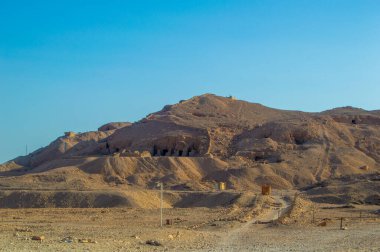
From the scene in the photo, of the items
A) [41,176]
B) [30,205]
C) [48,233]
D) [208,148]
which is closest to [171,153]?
[208,148]

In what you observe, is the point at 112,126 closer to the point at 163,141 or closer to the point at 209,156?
the point at 163,141

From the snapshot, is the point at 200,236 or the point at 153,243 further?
the point at 200,236

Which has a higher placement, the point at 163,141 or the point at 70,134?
the point at 70,134

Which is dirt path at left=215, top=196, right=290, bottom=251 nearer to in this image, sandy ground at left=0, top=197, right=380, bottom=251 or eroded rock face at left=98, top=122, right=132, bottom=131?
sandy ground at left=0, top=197, right=380, bottom=251

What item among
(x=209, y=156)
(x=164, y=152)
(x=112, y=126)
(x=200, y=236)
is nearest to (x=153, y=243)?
(x=200, y=236)

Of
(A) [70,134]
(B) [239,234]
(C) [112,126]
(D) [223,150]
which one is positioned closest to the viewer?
(B) [239,234]

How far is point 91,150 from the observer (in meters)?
88.6

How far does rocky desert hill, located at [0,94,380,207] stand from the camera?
6147cm

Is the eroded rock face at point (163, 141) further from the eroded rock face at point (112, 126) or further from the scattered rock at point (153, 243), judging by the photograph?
the scattered rock at point (153, 243)

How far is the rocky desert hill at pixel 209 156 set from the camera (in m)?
61.5

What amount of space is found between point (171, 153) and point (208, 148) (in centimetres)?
549

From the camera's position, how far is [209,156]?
7431 cm

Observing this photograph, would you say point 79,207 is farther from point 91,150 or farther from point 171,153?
point 91,150

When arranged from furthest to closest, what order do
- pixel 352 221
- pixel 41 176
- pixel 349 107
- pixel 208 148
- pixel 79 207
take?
1. pixel 349 107
2. pixel 208 148
3. pixel 41 176
4. pixel 79 207
5. pixel 352 221
